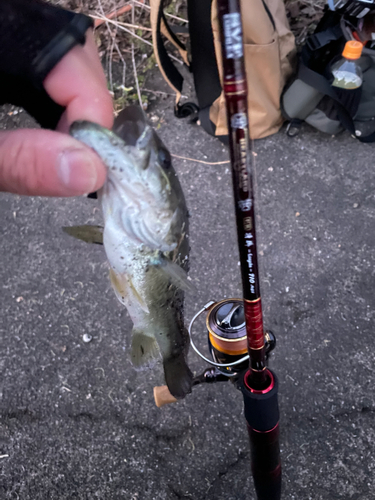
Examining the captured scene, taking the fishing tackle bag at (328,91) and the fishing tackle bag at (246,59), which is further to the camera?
the fishing tackle bag at (328,91)

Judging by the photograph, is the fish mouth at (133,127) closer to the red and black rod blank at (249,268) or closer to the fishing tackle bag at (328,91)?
the red and black rod blank at (249,268)

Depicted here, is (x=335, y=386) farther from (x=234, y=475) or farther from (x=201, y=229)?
(x=201, y=229)

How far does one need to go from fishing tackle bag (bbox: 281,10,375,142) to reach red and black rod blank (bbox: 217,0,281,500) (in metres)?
2.54

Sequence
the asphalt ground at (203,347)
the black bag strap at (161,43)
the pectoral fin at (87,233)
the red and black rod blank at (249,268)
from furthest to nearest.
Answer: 1. the black bag strap at (161,43)
2. the asphalt ground at (203,347)
3. the pectoral fin at (87,233)
4. the red and black rod blank at (249,268)

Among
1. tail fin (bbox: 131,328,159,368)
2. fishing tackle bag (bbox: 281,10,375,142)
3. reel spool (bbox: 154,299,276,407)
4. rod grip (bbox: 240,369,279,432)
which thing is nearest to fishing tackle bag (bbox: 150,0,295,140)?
fishing tackle bag (bbox: 281,10,375,142)

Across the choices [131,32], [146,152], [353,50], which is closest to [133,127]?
[146,152]

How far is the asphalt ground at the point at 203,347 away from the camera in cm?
223

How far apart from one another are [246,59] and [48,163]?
2.58 metres

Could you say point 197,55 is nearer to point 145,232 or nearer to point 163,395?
point 145,232

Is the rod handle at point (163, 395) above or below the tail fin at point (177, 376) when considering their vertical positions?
below

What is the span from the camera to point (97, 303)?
2.87m

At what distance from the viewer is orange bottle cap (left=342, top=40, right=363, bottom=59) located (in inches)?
116

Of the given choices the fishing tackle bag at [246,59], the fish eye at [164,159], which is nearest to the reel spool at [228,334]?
the fish eye at [164,159]

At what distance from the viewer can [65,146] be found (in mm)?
1105
